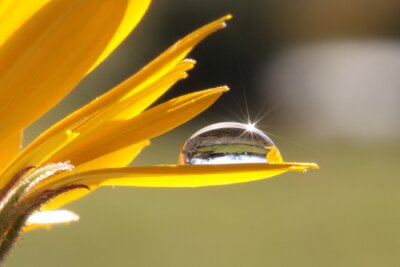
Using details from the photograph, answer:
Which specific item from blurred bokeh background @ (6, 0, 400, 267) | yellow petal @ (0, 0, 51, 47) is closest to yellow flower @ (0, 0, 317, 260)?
yellow petal @ (0, 0, 51, 47)

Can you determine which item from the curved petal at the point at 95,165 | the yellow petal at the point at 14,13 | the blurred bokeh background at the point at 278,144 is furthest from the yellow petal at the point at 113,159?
the blurred bokeh background at the point at 278,144

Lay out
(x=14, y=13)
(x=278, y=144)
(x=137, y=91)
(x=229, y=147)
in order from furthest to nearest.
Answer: (x=278, y=144) < (x=229, y=147) < (x=137, y=91) < (x=14, y=13)

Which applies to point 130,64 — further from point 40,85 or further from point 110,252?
point 40,85

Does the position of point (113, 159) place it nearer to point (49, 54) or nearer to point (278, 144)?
point (49, 54)

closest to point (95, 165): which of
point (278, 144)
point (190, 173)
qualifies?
point (190, 173)

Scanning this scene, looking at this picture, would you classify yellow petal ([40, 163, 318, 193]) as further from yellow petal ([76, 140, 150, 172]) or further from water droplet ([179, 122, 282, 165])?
water droplet ([179, 122, 282, 165])

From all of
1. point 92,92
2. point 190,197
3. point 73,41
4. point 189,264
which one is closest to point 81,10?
point 73,41

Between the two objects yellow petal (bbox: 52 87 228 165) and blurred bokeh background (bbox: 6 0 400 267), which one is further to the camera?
blurred bokeh background (bbox: 6 0 400 267)
